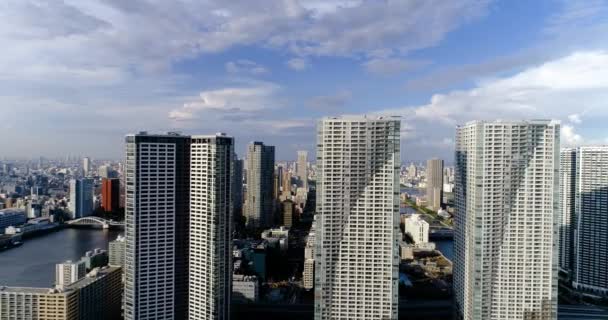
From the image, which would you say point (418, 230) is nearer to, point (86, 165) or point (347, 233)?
point (347, 233)

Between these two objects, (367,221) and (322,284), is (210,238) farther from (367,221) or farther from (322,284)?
(367,221)

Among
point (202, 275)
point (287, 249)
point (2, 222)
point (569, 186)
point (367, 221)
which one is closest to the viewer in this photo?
point (367, 221)

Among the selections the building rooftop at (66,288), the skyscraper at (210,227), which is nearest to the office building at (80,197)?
the building rooftop at (66,288)

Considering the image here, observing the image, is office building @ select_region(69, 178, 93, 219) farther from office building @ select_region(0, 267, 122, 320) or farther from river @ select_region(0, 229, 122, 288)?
office building @ select_region(0, 267, 122, 320)

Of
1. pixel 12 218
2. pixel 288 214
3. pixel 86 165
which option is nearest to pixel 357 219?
pixel 288 214

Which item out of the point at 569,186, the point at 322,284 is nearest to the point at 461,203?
the point at 322,284

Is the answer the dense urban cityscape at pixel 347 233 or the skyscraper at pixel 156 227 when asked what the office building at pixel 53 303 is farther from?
the skyscraper at pixel 156 227

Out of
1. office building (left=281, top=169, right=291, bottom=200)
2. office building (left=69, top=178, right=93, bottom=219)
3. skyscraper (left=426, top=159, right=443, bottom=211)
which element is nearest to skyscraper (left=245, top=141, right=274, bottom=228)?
office building (left=281, top=169, right=291, bottom=200)
